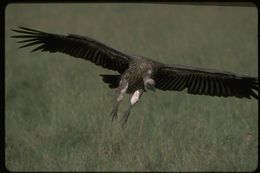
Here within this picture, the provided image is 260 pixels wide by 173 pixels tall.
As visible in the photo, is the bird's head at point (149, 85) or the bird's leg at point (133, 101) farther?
the bird's head at point (149, 85)

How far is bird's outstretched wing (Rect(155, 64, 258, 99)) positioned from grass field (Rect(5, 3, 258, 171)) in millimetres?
432

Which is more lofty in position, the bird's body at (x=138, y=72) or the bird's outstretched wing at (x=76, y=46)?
the bird's outstretched wing at (x=76, y=46)

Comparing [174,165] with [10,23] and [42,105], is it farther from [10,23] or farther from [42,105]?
[10,23]

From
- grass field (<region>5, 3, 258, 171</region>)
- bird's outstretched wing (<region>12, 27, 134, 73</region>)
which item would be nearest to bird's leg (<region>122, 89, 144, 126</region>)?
bird's outstretched wing (<region>12, 27, 134, 73</region>)

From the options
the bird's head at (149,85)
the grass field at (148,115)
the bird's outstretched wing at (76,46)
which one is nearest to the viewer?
the bird's head at (149,85)

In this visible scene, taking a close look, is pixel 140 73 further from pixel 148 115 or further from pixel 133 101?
pixel 148 115

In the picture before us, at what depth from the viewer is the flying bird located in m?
4.38

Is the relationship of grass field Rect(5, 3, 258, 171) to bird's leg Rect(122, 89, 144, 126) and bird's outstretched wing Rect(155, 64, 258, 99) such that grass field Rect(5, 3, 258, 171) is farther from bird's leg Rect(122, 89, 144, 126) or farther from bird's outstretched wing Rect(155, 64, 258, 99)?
bird's leg Rect(122, 89, 144, 126)

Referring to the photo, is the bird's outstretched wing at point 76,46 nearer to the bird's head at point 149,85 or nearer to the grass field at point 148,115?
the grass field at point 148,115

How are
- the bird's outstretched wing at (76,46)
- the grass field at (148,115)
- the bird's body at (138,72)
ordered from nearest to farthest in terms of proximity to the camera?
the bird's body at (138,72) < the bird's outstretched wing at (76,46) < the grass field at (148,115)

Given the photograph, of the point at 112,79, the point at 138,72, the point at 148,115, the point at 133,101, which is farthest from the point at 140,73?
the point at 148,115

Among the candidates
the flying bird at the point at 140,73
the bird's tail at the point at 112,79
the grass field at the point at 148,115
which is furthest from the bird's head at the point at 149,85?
the grass field at the point at 148,115

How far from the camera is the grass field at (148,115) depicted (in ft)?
17.9

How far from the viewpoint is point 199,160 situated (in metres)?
5.39
